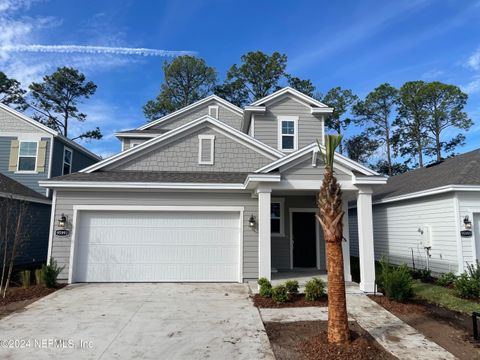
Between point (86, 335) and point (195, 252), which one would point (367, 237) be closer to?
point (195, 252)

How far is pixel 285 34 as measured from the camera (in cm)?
1725

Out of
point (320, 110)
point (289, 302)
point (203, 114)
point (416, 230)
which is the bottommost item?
point (289, 302)

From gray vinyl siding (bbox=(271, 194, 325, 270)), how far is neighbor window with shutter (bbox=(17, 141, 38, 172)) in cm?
1089

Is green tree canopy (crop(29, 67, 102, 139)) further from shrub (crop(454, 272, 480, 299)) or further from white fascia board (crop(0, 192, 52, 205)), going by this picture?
shrub (crop(454, 272, 480, 299))

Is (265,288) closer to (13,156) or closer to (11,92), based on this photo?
(13,156)

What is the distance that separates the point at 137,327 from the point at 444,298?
7308 mm

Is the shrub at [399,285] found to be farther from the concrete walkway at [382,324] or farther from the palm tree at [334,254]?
the palm tree at [334,254]

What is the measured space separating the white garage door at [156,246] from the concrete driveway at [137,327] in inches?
44.7

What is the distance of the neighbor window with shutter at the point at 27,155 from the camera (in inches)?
564

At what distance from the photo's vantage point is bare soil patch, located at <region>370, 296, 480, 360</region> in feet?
17.1

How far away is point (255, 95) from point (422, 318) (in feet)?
80.0

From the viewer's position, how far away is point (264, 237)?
870 centimetres

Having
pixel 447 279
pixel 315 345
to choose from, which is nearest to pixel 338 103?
pixel 447 279

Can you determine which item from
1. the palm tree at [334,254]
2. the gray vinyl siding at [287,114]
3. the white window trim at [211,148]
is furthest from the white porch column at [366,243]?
the gray vinyl siding at [287,114]
